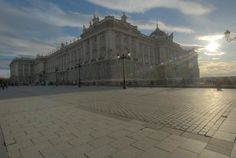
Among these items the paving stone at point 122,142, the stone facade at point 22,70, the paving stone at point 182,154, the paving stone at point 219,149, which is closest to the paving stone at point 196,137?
the paving stone at point 219,149

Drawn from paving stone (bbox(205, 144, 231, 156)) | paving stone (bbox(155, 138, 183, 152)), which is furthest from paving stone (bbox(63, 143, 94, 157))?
paving stone (bbox(205, 144, 231, 156))

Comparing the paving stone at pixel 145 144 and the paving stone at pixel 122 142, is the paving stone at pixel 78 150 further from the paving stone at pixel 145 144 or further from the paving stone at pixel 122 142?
the paving stone at pixel 145 144

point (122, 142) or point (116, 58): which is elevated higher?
point (116, 58)

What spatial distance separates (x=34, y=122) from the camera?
18.4ft

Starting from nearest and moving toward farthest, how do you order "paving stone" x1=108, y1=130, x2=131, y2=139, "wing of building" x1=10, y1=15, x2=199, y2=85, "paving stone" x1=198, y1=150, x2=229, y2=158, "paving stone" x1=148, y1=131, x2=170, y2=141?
"paving stone" x1=198, y1=150, x2=229, y2=158, "paving stone" x1=148, y1=131, x2=170, y2=141, "paving stone" x1=108, y1=130, x2=131, y2=139, "wing of building" x1=10, y1=15, x2=199, y2=85

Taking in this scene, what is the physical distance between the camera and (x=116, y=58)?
4106 centimetres

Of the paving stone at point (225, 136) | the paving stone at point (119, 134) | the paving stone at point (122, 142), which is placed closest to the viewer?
the paving stone at point (122, 142)

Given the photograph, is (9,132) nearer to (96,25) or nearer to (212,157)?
(212,157)

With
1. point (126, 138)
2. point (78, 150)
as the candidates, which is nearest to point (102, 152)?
point (78, 150)

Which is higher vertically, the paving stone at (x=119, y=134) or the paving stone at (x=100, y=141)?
the paving stone at (x=119, y=134)

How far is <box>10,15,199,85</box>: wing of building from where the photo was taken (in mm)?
41906

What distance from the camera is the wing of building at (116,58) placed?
41906mm

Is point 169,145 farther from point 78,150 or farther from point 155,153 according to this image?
point 78,150

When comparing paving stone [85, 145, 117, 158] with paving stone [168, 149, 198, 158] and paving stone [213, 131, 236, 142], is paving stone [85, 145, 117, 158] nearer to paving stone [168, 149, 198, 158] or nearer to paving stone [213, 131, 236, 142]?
paving stone [168, 149, 198, 158]
